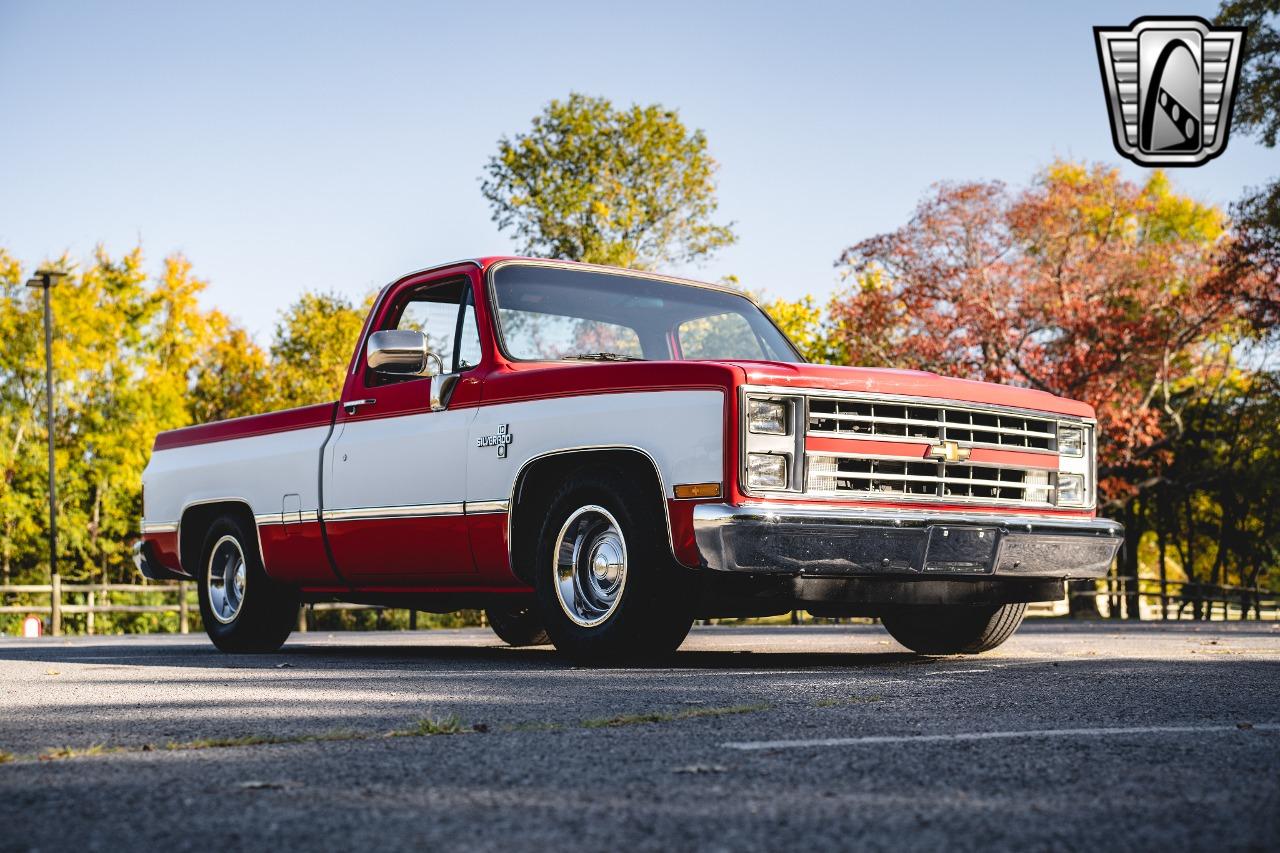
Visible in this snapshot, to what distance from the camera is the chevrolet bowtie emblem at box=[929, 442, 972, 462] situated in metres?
7.41

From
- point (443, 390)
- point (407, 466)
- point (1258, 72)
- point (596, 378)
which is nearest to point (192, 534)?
point (407, 466)

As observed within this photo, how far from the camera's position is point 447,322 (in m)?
8.68

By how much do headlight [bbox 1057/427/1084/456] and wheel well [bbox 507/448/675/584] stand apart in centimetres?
257

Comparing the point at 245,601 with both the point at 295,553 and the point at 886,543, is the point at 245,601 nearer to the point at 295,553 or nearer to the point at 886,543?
the point at 295,553

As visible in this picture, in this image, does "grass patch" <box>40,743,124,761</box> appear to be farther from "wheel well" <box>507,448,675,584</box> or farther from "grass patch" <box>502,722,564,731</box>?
"wheel well" <box>507,448,675,584</box>

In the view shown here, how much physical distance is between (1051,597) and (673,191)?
22.8 meters

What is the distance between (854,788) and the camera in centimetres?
355

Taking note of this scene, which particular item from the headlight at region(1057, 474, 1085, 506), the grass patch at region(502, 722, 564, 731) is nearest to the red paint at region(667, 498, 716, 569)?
the grass patch at region(502, 722, 564, 731)

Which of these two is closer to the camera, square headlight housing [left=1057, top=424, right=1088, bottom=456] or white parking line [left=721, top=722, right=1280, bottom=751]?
white parking line [left=721, top=722, right=1280, bottom=751]

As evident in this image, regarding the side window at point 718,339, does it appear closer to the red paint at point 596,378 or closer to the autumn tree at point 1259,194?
the red paint at point 596,378

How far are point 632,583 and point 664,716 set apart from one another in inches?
79.3

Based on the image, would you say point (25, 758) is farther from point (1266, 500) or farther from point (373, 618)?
point (1266, 500)

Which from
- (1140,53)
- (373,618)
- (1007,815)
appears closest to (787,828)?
(1007,815)

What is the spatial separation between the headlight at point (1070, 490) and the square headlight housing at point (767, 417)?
204 cm
